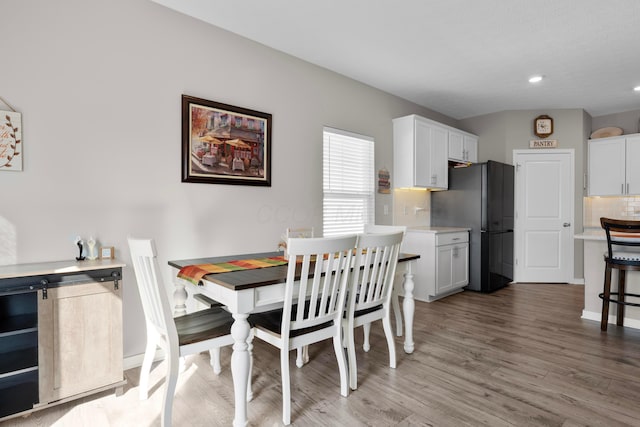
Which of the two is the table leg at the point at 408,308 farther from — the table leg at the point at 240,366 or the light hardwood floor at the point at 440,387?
the table leg at the point at 240,366

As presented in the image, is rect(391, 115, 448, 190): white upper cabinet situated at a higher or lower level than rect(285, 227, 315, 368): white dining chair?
higher

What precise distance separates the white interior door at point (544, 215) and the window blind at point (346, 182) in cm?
274

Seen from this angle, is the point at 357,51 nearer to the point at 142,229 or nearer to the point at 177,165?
the point at 177,165

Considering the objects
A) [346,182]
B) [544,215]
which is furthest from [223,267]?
[544,215]

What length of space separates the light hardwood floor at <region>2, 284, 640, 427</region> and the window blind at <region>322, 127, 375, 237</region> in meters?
1.27

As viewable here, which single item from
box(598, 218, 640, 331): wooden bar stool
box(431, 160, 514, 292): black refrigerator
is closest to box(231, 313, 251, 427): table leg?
box(598, 218, 640, 331): wooden bar stool

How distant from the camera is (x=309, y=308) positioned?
2.03m

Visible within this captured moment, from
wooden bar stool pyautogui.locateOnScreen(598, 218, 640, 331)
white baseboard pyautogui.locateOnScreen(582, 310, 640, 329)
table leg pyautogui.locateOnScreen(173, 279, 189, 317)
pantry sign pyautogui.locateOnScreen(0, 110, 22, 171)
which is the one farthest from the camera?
white baseboard pyautogui.locateOnScreen(582, 310, 640, 329)

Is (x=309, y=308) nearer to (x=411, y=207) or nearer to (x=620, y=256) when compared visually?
(x=620, y=256)

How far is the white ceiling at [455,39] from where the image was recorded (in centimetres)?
270

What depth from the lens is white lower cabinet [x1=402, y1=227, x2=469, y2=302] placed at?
13.9ft

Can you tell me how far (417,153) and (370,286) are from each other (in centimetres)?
271

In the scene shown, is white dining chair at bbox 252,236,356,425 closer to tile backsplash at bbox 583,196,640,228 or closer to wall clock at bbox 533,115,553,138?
wall clock at bbox 533,115,553,138

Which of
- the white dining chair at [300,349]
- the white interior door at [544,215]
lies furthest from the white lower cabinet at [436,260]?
the white dining chair at [300,349]
